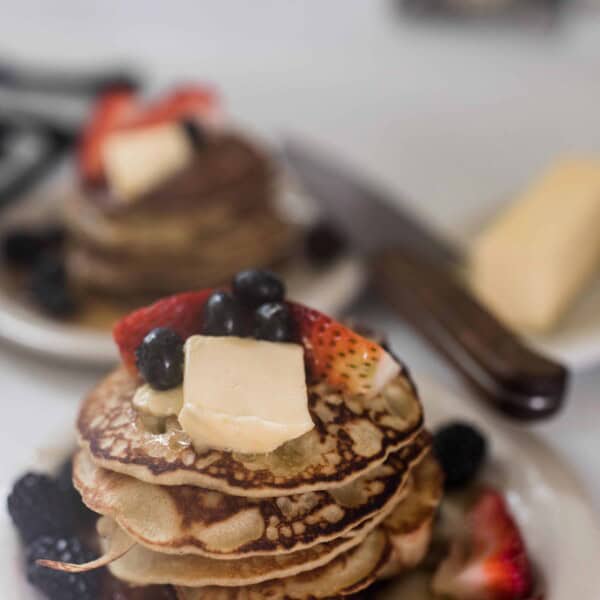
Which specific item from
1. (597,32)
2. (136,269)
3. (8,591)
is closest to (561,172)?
(136,269)

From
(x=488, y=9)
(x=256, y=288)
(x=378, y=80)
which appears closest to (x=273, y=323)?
(x=256, y=288)

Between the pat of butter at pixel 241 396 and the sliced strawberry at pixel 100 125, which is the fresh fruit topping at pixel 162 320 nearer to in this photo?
the pat of butter at pixel 241 396

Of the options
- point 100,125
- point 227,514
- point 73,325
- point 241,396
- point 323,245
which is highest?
point 241,396

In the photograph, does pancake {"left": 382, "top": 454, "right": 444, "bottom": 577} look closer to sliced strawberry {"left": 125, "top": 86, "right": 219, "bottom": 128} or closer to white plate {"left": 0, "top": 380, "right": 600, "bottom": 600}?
white plate {"left": 0, "top": 380, "right": 600, "bottom": 600}

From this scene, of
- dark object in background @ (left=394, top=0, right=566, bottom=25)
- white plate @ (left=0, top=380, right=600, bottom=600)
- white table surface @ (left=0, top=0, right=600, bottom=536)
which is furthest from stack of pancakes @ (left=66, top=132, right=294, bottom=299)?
dark object in background @ (left=394, top=0, right=566, bottom=25)

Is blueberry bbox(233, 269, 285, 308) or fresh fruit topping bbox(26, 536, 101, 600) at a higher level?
blueberry bbox(233, 269, 285, 308)

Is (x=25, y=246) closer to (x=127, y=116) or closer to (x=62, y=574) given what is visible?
(x=127, y=116)

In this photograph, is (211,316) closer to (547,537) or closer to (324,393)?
(324,393)
